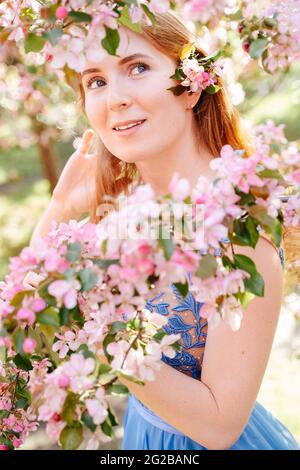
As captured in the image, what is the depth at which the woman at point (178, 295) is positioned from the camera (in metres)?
1.48

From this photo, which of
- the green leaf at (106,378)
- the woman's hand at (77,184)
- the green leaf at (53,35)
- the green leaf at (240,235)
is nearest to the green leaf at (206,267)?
the green leaf at (240,235)

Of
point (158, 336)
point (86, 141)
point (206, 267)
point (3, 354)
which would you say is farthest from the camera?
point (86, 141)

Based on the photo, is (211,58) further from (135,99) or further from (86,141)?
(86,141)

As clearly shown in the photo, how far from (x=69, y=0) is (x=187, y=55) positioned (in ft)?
1.98

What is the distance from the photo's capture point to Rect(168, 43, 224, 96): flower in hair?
162 centimetres

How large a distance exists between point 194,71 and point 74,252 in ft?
2.59

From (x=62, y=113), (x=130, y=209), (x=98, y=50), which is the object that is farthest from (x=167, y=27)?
(x=62, y=113)

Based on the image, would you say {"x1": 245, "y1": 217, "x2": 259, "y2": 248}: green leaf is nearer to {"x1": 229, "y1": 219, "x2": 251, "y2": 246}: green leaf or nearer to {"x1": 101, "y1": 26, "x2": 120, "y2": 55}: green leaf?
{"x1": 229, "y1": 219, "x2": 251, "y2": 246}: green leaf

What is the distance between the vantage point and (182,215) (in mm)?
948

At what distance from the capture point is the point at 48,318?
1.01 metres

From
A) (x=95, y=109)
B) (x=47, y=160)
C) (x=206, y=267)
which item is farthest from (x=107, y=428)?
(x=47, y=160)

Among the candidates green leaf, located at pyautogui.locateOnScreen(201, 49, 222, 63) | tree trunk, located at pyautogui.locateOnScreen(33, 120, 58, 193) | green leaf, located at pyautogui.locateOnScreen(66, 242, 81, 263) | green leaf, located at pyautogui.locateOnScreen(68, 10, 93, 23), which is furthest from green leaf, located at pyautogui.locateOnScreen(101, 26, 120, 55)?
tree trunk, located at pyautogui.locateOnScreen(33, 120, 58, 193)

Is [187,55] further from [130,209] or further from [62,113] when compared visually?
[62,113]
